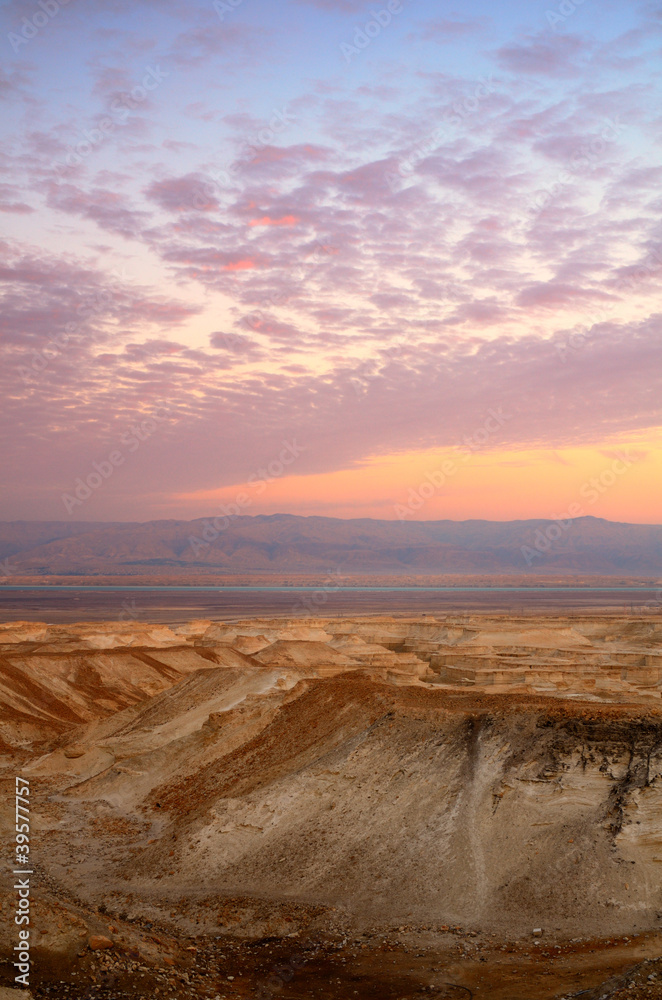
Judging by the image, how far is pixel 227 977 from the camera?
1490 cm

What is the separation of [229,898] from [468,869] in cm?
585

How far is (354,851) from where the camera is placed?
786 inches

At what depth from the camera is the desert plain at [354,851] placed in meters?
14.3

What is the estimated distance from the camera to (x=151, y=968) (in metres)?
14.1

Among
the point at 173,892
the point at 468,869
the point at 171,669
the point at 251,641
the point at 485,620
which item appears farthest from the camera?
the point at 485,620

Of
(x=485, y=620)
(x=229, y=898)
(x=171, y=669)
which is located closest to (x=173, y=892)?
(x=229, y=898)

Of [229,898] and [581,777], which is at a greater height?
[581,777]

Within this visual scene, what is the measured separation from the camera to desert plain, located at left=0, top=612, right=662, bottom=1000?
46.9 ft

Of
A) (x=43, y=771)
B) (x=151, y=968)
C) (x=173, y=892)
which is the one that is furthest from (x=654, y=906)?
(x=43, y=771)

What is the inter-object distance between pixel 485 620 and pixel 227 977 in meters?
76.9

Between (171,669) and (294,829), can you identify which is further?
(171,669)

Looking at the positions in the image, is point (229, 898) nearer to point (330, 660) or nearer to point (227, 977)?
point (227, 977)

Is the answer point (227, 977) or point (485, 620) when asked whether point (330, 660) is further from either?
point (227, 977)

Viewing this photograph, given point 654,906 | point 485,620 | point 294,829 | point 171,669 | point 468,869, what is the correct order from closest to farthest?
point 654,906, point 468,869, point 294,829, point 171,669, point 485,620
